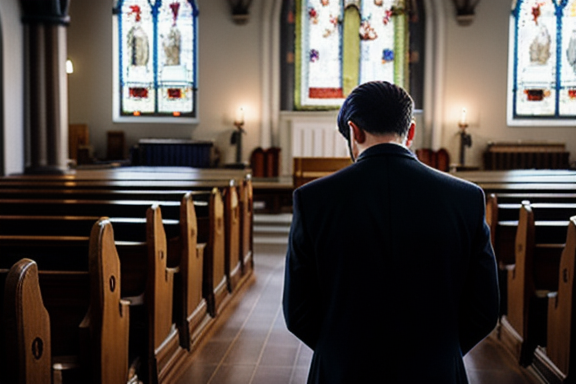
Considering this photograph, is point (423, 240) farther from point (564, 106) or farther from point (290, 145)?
point (564, 106)

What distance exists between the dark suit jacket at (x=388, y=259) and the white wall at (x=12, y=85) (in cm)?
754

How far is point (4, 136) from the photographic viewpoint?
8.27m

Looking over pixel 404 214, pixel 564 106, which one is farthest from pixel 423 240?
pixel 564 106

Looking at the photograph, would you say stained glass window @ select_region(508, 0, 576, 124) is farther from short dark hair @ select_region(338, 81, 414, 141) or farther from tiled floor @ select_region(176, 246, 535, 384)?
short dark hair @ select_region(338, 81, 414, 141)

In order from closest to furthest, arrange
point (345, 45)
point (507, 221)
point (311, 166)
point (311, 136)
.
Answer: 1. point (507, 221)
2. point (311, 166)
3. point (311, 136)
4. point (345, 45)

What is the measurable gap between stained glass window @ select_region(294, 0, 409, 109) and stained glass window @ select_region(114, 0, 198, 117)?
6.68 feet

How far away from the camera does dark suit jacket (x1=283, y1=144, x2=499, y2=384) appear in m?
1.53

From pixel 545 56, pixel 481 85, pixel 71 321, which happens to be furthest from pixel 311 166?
pixel 71 321

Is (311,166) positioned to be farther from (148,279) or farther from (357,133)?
(357,133)

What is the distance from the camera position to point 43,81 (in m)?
8.62

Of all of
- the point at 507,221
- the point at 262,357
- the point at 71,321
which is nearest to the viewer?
the point at 71,321

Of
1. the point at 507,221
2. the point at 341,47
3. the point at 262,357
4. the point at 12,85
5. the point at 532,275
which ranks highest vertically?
the point at 341,47

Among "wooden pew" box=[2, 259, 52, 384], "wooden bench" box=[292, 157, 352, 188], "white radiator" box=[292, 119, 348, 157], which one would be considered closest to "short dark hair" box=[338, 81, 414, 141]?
"wooden pew" box=[2, 259, 52, 384]

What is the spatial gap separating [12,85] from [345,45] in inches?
243
